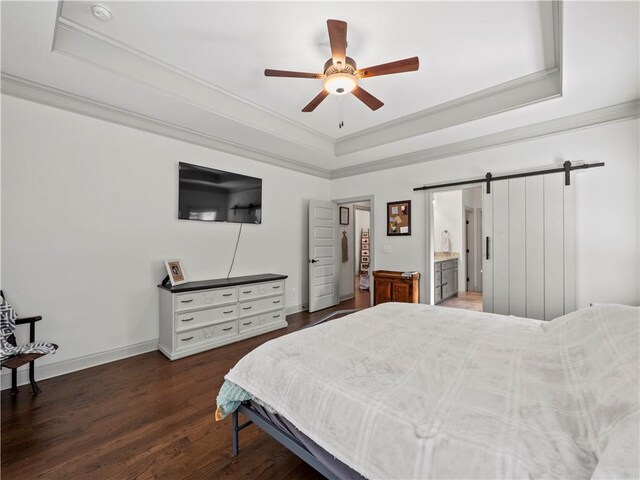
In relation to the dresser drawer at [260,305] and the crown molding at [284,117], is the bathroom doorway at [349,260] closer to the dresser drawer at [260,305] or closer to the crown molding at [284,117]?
the crown molding at [284,117]

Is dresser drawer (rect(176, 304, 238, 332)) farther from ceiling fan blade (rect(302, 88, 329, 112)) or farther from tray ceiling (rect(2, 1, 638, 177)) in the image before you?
ceiling fan blade (rect(302, 88, 329, 112))

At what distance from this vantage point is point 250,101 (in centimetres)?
326

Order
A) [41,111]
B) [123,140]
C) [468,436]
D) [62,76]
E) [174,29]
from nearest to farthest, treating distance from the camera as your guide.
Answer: [468,436] → [174,29] → [62,76] → [41,111] → [123,140]

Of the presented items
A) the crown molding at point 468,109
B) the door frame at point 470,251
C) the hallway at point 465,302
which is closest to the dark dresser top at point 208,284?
the crown molding at point 468,109

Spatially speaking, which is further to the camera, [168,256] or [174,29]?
[168,256]

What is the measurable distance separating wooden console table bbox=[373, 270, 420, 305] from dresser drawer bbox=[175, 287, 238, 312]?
220 centimetres

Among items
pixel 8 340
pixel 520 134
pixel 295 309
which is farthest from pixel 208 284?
pixel 520 134

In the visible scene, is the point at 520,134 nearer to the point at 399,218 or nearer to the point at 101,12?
the point at 399,218

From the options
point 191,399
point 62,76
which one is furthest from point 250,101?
point 191,399

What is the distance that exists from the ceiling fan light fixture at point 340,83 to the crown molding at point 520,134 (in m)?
2.28

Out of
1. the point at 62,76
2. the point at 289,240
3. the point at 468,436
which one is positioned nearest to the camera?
the point at 468,436

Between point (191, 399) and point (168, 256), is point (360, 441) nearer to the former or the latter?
point (191, 399)

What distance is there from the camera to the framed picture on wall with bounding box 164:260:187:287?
10.6 feet

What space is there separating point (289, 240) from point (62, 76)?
324 cm
